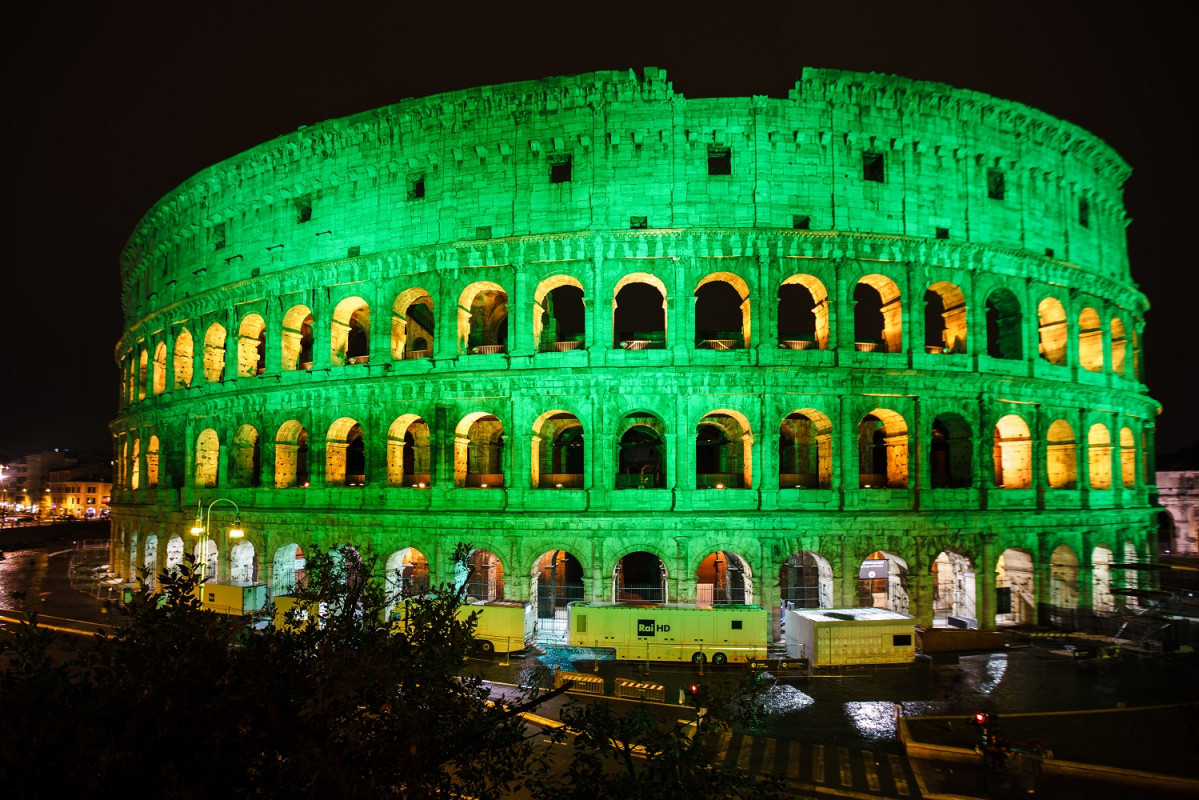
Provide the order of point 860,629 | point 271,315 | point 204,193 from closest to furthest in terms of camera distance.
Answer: point 860,629, point 271,315, point 204,193

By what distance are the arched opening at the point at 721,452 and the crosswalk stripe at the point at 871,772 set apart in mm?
13161

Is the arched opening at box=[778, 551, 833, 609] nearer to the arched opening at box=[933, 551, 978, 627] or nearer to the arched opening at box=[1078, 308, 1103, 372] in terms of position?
the arched opening at box=[933, 551, 978, 627]

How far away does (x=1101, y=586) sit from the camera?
28562 mm

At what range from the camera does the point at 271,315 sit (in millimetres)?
29906

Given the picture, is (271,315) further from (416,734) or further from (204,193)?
(416,734)

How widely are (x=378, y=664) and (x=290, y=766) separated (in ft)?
3.96

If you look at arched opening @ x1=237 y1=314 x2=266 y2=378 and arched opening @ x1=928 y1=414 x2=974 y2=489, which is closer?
arched opening @ x1=928 y1=414 x2=974 y2=489

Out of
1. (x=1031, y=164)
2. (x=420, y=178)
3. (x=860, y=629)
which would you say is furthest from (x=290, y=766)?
(x=1031, y=164)

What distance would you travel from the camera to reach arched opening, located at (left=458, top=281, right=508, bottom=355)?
2694cm

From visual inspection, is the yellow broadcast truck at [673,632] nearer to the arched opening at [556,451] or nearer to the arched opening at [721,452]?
the arched opening at [556,451]

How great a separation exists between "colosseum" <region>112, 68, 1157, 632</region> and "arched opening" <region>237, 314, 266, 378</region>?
1.38 feet

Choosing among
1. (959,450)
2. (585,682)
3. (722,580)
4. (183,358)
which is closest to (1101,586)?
(959,450)

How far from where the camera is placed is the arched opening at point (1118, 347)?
31.3 metres

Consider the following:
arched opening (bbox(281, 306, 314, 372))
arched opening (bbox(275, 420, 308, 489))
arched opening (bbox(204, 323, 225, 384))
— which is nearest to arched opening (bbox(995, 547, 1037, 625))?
arched opening (bbox(275, 420, 308, 489))
